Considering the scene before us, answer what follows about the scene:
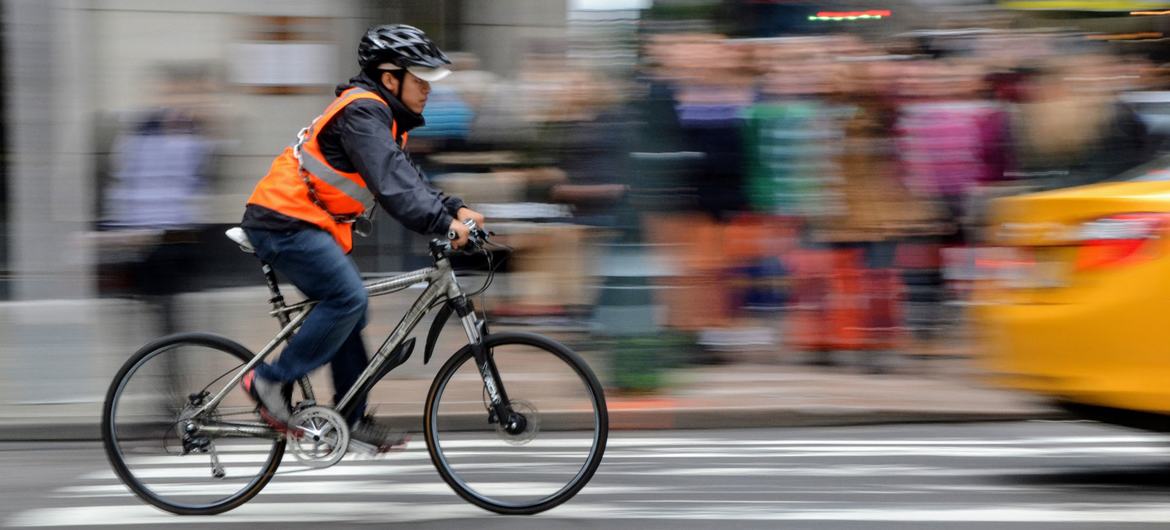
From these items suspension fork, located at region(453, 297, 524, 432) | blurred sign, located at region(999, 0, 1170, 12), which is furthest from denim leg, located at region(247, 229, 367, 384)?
blurred sign, located at region(999, 0, 1170, 12)

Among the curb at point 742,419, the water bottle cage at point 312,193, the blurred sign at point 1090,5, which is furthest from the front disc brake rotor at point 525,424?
the blurred sign at point 1090,5

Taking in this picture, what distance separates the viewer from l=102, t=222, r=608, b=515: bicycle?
5.59 meters

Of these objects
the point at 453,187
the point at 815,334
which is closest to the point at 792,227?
the point at 815,334

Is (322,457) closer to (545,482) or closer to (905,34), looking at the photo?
(545,482)

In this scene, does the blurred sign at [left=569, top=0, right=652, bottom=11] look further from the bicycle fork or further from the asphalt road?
the bicycle fork

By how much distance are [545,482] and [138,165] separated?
2.89 metres

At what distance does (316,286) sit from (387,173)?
524 millimetres

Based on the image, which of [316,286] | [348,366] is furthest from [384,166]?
[348,366]

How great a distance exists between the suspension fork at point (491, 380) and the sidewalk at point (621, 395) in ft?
5.13

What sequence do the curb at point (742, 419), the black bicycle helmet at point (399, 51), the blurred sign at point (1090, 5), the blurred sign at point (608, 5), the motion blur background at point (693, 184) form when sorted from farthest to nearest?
the blurred sign at point (1090, 5), the blurred sign at point (608, 5), the motion blur background at point (693, 184), the curb at point (742, 419), the black bicycle helmet at point (399, 51)

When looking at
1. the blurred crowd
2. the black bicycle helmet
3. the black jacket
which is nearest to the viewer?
the black jacket

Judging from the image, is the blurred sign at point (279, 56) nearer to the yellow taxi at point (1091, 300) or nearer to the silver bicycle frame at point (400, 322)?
the silver bicycle frame at point (400, 322)

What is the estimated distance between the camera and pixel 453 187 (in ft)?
30.5

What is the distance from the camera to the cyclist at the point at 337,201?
17.8 feet
